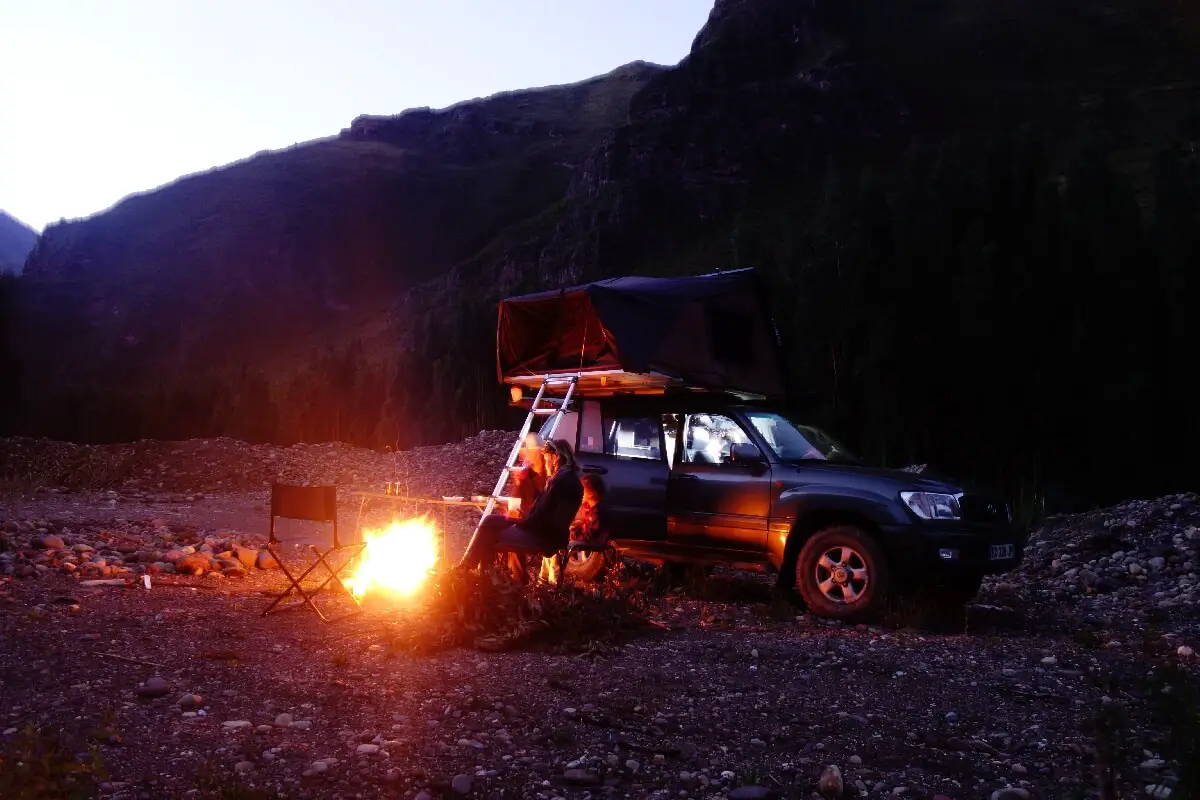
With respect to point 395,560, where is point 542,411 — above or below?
above

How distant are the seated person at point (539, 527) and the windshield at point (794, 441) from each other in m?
2.01

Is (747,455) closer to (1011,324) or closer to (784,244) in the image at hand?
(1011,324)

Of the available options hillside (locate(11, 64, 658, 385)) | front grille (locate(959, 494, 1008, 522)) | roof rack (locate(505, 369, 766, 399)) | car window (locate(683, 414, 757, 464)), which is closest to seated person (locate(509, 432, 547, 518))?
roof rack (locate(505, 369, 766, 399))

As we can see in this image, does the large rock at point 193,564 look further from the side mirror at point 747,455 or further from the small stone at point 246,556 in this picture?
the side mirror at point 747,455

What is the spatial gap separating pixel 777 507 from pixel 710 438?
1.06 m

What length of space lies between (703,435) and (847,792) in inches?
199

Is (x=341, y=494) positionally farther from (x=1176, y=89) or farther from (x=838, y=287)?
(x=1176, y=89)

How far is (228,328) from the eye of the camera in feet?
429

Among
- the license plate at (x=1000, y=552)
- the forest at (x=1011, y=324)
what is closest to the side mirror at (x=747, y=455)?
the license plate at (x=1000, y=552)

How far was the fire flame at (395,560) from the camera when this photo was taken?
26.9ft

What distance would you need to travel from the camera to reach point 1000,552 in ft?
25.5

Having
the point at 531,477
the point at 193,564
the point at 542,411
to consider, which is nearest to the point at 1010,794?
the point at 531,477

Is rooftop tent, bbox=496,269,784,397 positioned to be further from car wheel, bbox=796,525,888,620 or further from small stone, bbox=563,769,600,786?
small stone, bbox=563,769,600,786

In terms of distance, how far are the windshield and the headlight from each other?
110cm
